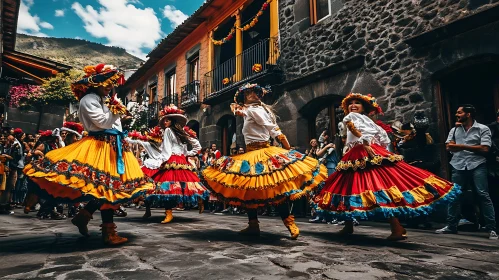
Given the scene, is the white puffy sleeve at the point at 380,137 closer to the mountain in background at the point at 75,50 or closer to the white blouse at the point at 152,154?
the white blouse at the point at 152,154

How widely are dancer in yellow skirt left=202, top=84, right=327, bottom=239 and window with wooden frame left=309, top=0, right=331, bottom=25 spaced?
617 cm

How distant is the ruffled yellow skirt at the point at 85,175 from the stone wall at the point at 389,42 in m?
5.74

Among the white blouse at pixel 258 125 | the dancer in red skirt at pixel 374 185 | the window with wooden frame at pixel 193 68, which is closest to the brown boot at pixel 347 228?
the dancer in red skirt at pixel 374 185

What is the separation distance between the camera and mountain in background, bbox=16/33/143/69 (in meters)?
62.2

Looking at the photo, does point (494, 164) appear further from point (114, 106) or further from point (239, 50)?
point (239, 50)

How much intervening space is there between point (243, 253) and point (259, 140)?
1.62 m

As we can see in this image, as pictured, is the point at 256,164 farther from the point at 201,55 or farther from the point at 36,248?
the point at 201,55

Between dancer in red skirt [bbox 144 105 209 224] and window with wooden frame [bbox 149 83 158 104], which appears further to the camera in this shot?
window with wooden frame [bbox 149 83 158 104]

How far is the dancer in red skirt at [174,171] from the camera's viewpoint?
555 centimetres

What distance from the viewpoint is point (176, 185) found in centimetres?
564

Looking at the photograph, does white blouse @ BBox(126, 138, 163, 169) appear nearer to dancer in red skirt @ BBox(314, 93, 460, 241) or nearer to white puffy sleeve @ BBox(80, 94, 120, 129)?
white puffy sleeve @ BBox(80, 94, 120, 129)

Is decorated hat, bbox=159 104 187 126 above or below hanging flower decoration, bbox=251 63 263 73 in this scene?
below

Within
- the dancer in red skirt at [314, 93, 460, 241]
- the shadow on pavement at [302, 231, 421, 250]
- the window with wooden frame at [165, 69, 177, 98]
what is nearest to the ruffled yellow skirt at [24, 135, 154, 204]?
the dancer in red skirt at [314, 93, 460, 241]

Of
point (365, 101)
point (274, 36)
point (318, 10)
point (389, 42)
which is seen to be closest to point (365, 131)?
point (365, 101)
